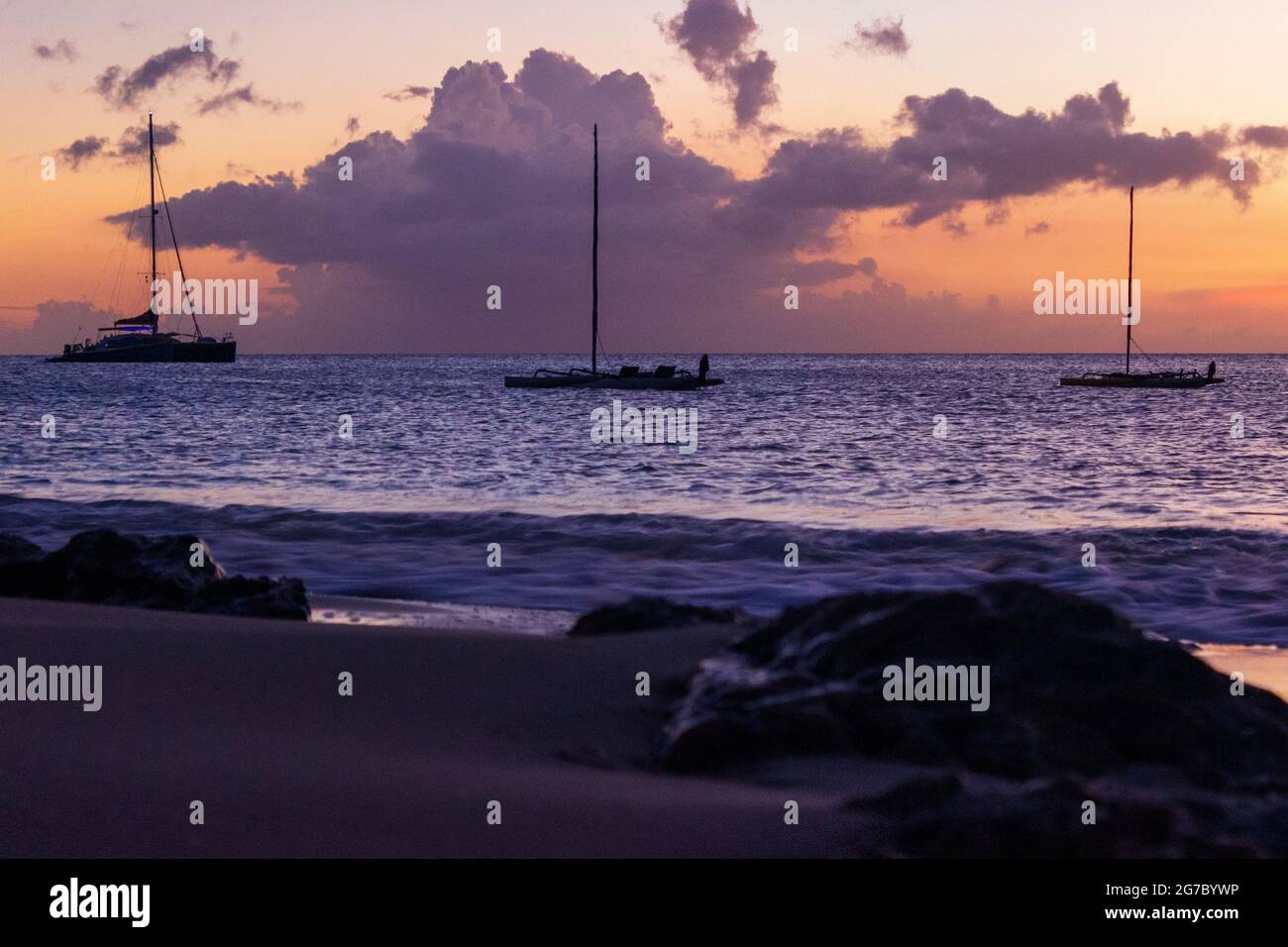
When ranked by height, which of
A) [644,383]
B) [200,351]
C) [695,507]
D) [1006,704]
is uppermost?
[200,351]

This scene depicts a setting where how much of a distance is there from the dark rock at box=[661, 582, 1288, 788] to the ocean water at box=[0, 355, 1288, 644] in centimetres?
467

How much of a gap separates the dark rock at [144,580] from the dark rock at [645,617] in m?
2.08

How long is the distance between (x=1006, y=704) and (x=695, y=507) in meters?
12.5

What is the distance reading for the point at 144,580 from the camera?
7.87 metres

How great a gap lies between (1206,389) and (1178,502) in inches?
2923

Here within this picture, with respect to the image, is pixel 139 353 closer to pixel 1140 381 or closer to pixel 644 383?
pixel 644 383

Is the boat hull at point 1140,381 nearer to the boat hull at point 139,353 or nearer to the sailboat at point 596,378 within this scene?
the sailboat at point 596,378

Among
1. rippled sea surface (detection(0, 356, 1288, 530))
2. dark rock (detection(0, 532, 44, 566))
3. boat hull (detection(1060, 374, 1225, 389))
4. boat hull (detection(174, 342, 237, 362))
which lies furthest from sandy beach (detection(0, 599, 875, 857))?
boat hull (detection(174, 342, 237, 362))

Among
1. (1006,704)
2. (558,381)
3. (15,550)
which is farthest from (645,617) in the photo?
(558,381)

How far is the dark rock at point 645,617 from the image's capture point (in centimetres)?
674

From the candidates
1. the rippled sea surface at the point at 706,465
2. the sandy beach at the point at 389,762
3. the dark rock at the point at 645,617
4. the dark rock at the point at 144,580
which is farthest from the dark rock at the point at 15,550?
the rippled sea surface at the point at 706,465
